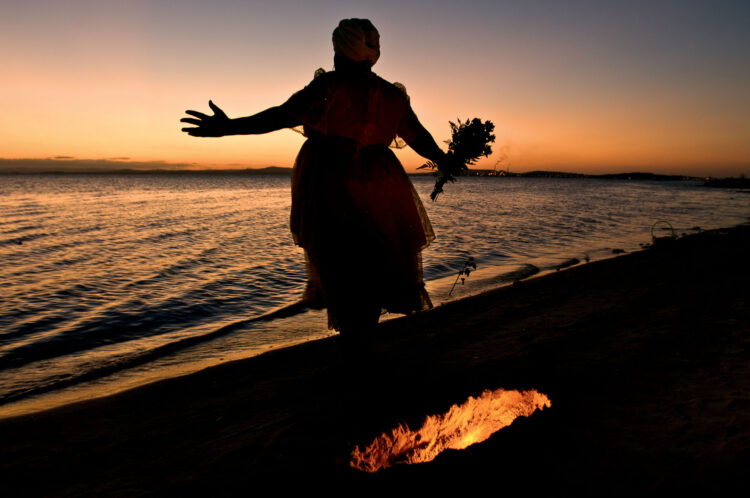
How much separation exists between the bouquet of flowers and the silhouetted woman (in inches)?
22.4

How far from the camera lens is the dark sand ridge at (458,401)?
190 cm

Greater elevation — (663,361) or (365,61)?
(365,61)

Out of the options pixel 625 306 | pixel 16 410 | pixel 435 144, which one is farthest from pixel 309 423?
pixel 625 306

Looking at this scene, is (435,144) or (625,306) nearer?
(435,144)

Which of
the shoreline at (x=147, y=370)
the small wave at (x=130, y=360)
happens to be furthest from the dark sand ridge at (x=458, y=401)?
the small wave at (x=130, y=360)

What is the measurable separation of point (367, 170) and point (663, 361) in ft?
8.74

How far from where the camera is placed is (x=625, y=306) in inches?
196

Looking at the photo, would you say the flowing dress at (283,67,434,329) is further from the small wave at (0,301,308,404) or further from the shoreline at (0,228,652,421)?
the shoreline at (0,228,652,421)

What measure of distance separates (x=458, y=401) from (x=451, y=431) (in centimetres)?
25

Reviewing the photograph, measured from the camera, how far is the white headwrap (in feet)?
8.55

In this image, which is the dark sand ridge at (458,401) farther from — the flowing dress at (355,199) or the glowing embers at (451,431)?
the flowing dress at (355,199)

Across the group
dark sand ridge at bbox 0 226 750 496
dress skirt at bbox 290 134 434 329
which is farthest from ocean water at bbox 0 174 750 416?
dress skirt at bbox 290 134 434 329

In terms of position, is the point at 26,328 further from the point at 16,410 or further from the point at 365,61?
the point at 365,61

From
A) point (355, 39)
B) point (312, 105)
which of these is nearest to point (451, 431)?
point (312, 105)
